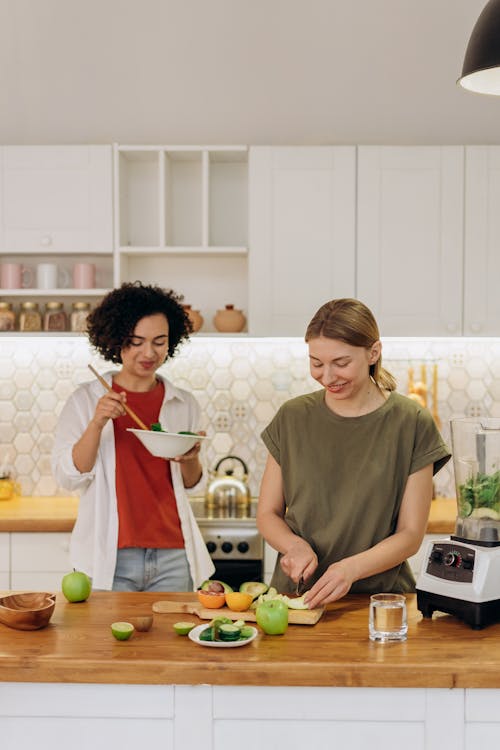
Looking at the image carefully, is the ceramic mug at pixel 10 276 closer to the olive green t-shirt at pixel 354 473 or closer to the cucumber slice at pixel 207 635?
the olive green t-shirt at pixel 354 473

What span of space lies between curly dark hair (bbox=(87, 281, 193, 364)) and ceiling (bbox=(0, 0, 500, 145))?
4.32ft

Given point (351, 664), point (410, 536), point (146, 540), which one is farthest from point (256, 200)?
point (351, 664)

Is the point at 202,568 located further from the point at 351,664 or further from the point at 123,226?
the point at 123,226

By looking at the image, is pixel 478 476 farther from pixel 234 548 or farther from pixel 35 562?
pixel 35 562

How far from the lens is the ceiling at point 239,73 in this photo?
3.87 m

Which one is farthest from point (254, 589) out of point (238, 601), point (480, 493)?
point (480, 493)

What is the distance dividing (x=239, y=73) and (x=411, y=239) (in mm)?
1097

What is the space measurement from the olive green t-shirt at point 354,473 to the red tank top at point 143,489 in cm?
58

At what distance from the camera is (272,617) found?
1988 millimetres

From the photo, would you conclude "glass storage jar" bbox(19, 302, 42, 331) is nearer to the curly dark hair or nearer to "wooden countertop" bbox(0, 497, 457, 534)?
"wooden countertop" bbox(0, 497, 457, 534)

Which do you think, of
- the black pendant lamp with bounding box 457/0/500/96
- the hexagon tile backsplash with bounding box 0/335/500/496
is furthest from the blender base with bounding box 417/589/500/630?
the hexagon tile backsplash with bounding box 0/335/500/496

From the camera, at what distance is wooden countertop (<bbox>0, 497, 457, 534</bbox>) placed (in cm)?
371

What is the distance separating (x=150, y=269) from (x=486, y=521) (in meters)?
2.58

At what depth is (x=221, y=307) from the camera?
4.32m
